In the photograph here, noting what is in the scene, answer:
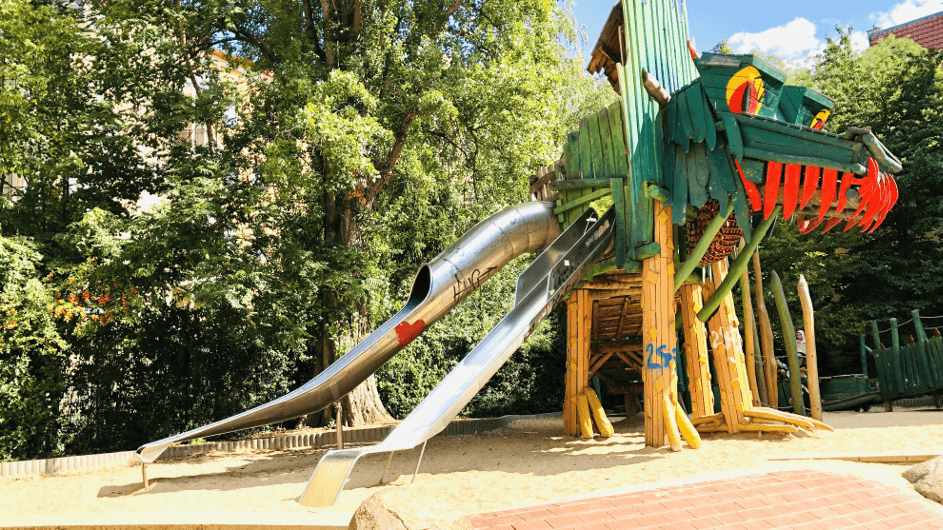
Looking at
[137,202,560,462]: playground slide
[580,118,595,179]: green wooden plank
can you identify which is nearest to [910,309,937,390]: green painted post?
[580,118,595,179]: green wooden plank

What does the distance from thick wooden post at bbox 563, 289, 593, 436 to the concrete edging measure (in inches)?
132

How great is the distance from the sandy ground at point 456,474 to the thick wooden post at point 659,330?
1.54 ft

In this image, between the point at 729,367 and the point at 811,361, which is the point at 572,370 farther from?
the point at 811,361

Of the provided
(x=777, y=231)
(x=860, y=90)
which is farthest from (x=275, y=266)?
(x=860, y=90)

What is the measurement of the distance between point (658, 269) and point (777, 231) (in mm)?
11972

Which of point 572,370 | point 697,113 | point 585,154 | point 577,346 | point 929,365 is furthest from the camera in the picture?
point 929,365

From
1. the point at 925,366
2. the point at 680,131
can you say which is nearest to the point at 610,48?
the point at 680,131

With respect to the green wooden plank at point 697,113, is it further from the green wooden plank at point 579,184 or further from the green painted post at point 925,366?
the green painted post at point 925,366

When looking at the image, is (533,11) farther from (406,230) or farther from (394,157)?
(406,230)

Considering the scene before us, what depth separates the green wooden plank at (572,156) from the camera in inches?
421

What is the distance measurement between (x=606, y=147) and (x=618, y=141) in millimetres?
215

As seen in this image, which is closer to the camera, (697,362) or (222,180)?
(697,362)

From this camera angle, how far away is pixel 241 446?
12766 millimetres

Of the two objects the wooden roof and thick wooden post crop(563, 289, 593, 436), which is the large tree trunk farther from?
the wooden roof
